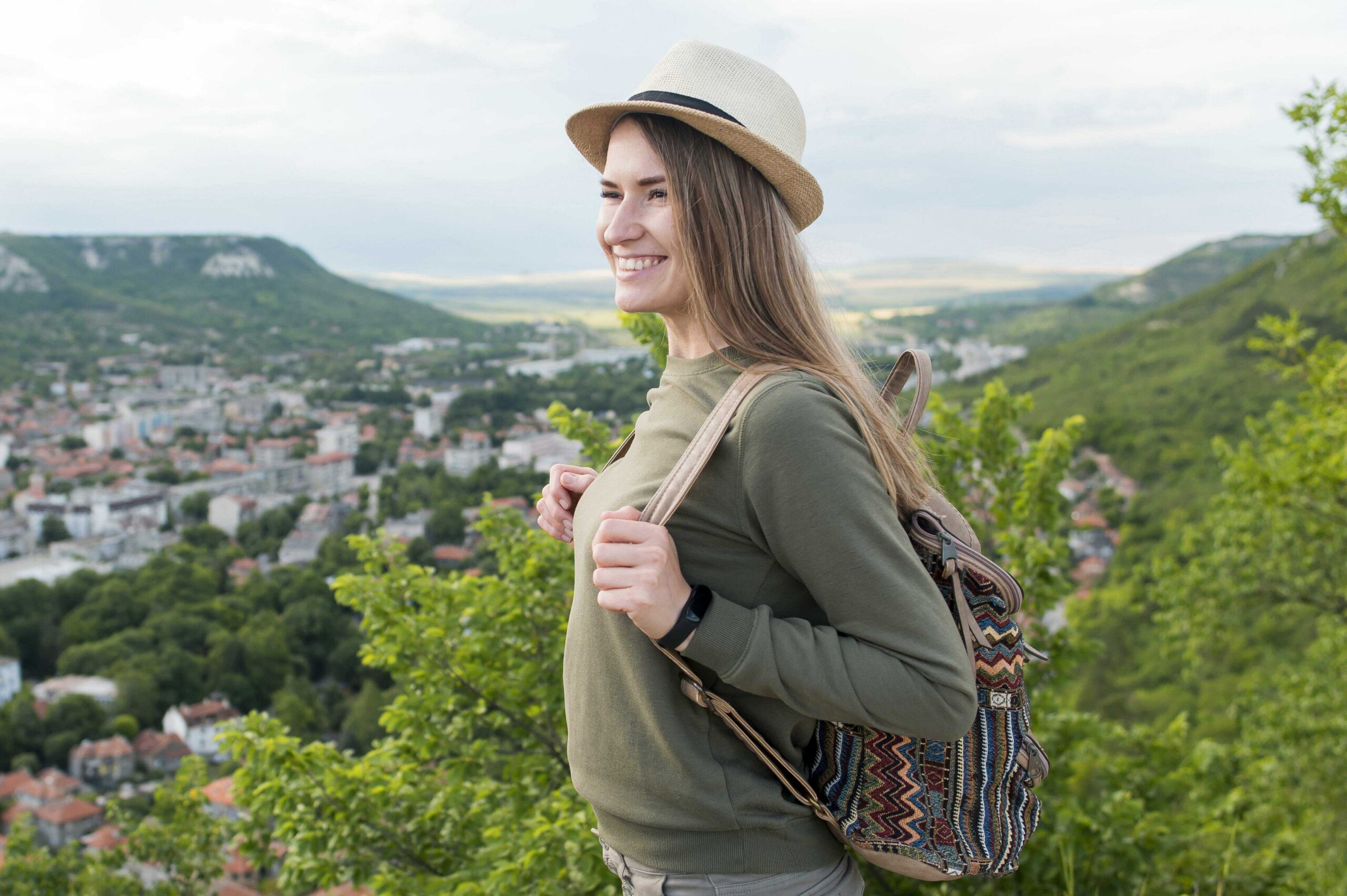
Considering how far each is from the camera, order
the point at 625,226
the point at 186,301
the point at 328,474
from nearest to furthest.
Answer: the point at 625,226 < the point at 328,474 < the point at 186,301

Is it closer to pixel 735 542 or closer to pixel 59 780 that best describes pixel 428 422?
pixel 59 780

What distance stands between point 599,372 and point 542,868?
1696 inches

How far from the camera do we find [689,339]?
1278 millimetres

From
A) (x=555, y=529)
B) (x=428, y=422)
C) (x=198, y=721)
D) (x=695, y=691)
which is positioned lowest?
(x=198, y=721)

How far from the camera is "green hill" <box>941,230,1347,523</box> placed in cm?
3331

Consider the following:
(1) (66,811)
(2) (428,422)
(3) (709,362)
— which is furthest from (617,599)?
(2) (428,422)

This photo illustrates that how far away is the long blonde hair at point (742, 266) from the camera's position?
3.87 ft

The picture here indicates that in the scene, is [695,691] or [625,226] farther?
[625,226]

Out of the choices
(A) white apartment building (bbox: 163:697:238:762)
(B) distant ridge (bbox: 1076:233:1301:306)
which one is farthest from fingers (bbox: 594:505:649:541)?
(B) distant ridge (bbox: 1076:233:1301:306)

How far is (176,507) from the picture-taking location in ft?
184

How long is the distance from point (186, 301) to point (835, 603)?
114m

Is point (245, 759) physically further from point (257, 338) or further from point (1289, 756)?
point (257, 338)

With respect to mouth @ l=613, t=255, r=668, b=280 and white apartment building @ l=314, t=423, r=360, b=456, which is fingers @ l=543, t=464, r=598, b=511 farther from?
white apartment building @ l=314, t=423, r=360, b=456

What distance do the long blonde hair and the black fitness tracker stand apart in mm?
289
